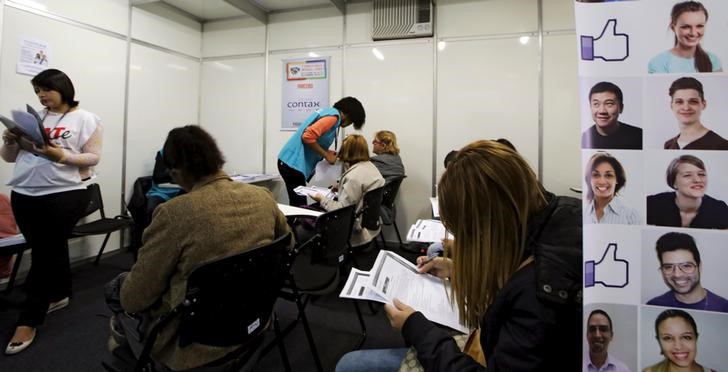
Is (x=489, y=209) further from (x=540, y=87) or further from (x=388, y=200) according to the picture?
(x=540, y=87)

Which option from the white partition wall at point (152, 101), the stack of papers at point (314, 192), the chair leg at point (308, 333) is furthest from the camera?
the white partition wall at point (152, 101)

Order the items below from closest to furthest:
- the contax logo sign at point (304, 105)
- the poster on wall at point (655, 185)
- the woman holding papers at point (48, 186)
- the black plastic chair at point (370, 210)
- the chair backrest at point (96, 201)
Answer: the poster on wall at point (655, 185), the woman holding papers at point (48, 186), the black plastic chair at point (370, 210), the chair backrest at point (96, 201), the contax logo sign at point (304, 105)

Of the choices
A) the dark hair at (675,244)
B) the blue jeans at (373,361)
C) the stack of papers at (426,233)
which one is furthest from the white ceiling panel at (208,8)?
the dark hair at (675,244)

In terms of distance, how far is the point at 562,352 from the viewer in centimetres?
61

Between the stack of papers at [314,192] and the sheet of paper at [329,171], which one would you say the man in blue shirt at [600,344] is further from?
the sheet of paper at [329,171]

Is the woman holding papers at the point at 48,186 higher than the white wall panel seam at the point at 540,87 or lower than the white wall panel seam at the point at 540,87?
lower

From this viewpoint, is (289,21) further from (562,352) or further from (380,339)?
(562,352)

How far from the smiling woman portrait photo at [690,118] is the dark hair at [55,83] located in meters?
2.76

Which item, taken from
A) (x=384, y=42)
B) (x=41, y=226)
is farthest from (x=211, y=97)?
(x=41, y=226)

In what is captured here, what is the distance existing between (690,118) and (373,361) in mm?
942

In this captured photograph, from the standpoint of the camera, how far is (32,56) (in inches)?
115

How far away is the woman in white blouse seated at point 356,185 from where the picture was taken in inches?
94.9

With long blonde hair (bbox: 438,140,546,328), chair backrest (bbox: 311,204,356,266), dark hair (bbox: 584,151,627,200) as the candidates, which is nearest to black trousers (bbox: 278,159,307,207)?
chair backrest (bbox: 311,204,356,266)

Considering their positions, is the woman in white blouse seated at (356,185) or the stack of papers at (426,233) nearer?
the stack of papers at (426,233)
